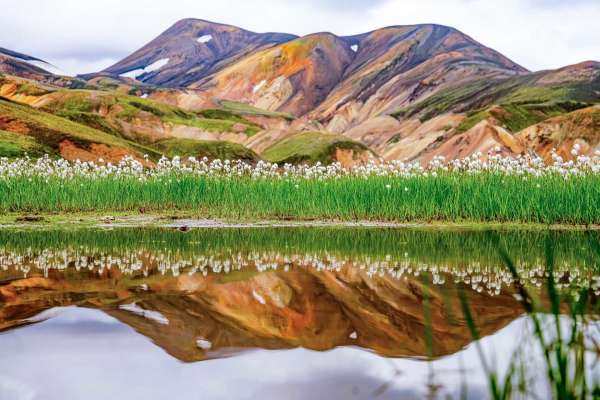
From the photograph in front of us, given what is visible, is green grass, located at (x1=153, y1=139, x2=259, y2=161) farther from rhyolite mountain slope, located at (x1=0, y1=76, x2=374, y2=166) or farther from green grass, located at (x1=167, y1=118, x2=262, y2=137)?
green grass, located at (x1=167, y1=118, x2=262, y2=137)

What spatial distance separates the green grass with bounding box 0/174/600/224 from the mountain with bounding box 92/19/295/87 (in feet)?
434

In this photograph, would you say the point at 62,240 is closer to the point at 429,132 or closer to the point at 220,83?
the point at 429,132

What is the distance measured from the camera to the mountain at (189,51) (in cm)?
15550

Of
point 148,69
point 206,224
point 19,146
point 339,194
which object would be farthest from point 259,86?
point 206,224

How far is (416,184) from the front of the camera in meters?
14.6

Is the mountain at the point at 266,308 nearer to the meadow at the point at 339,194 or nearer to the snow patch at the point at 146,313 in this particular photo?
the snow patch at the point at 146,313

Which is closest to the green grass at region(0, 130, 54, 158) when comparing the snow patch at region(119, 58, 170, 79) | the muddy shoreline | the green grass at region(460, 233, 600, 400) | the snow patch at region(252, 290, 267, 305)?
the muddy shoreline

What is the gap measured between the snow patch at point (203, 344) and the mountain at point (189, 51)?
144m

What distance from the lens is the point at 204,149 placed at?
37.2 m

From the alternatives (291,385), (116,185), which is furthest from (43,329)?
(116,185)

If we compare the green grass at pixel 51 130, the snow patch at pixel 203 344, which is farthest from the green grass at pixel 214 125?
the snow patch at pixel 203 344

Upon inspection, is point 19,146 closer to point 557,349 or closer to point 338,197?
point 338,197

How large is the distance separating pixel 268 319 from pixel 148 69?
16974cm

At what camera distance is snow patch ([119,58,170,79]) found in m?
167
